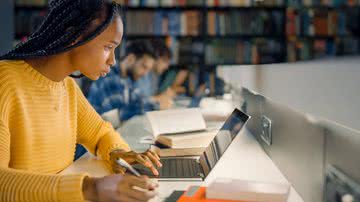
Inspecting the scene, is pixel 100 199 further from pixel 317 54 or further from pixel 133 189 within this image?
pixel 317 54

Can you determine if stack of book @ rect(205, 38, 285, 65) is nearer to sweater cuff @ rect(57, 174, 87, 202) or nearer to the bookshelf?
the bookshelf

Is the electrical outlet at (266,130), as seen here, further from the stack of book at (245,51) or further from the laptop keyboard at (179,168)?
the stack of book at (245,51)

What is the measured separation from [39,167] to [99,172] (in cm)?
19

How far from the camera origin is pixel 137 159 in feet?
4.20

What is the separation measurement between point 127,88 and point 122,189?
273 centimetres

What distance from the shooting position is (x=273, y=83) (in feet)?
5.42

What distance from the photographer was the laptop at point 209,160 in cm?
121

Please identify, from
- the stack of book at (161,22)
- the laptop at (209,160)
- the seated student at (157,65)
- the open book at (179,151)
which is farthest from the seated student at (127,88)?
Result: the laptop at (209,160)

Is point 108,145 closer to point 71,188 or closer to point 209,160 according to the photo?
point 209,160

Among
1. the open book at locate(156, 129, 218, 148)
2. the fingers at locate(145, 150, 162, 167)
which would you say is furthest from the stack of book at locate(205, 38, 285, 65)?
the fingers at locate(145, 150, 162, 167)

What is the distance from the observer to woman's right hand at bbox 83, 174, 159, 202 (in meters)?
0.85

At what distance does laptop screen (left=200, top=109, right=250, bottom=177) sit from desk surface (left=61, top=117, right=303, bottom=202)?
34 mm

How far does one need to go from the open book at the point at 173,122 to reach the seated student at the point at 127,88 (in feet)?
2.83

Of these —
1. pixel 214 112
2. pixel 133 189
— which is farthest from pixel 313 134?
pixel 214 112
